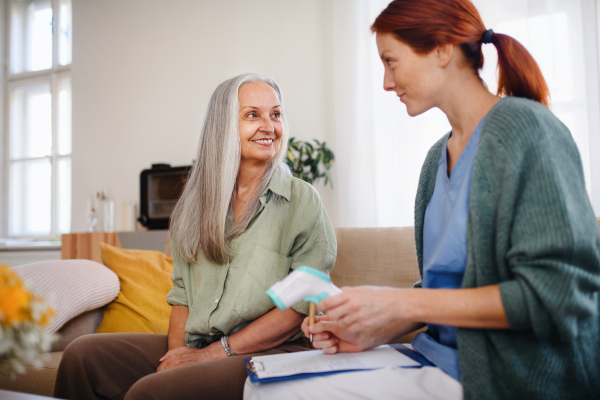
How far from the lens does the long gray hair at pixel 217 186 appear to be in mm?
1331

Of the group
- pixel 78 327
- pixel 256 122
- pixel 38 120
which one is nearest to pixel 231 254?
pixel 256 122

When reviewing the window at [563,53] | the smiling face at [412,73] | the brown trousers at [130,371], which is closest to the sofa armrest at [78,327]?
the brown trousers at [130,371]

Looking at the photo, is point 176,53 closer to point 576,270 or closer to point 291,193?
point 291,193

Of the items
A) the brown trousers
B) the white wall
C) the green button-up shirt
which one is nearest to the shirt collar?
the green button-up shirt

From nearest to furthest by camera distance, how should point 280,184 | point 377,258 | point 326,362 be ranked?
point 326,362
point 280,184
point 377,258

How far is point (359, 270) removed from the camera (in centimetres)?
176

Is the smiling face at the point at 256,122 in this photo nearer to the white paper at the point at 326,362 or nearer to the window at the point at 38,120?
the white paper at the point at 326,362

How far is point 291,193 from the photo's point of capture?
1396mm

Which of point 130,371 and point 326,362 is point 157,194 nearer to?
point 130,371

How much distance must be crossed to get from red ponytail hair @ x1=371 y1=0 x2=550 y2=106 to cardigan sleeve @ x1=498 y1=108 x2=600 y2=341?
0.19 metres

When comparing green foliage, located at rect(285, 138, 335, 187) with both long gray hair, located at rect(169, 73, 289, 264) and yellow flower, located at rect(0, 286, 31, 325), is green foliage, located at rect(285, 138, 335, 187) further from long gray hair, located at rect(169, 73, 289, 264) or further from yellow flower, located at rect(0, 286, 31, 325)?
yellow flower, located at rect(0, 286, 31, 325)

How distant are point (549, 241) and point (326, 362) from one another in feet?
1.53

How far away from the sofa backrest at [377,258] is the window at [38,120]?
3541 millimetres

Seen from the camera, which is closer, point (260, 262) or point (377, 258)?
point (260, 262)
